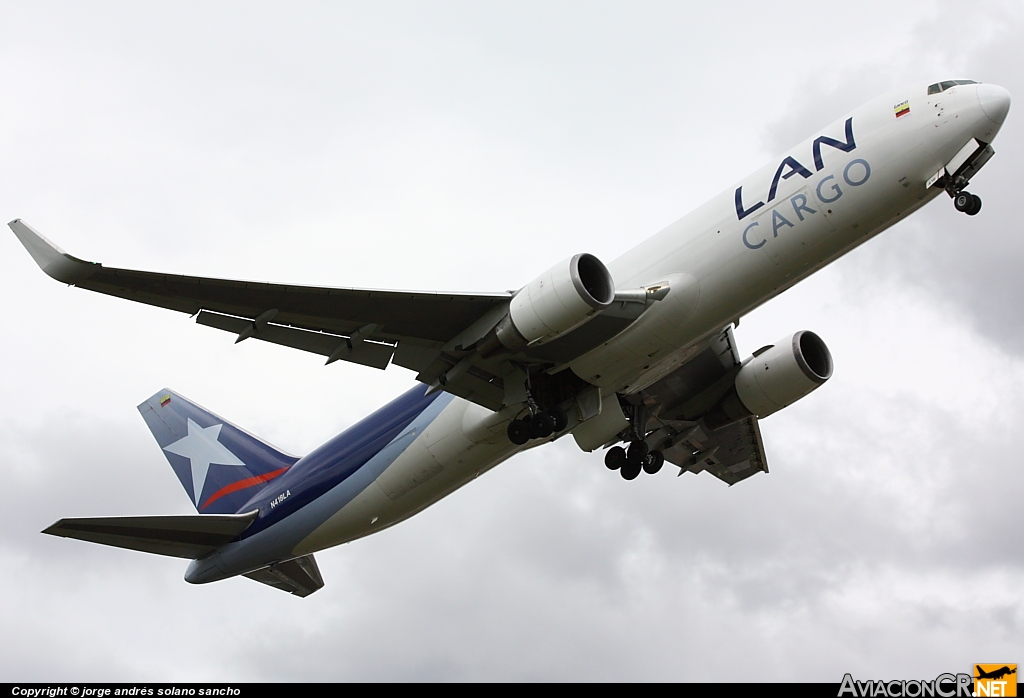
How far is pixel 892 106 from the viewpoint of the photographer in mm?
17953

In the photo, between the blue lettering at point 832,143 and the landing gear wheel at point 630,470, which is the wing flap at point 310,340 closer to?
the landing gear wheel at point 630,470

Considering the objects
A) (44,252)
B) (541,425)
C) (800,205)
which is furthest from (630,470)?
(44,252)

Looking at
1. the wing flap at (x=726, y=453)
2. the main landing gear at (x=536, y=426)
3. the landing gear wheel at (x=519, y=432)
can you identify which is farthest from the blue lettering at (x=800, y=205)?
the wing flap at (x=726, y=453)

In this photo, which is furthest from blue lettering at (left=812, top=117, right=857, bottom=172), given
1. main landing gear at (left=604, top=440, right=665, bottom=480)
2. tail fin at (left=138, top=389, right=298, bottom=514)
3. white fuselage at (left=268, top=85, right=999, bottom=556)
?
tail fin at (left=138, top=389, right=298, bottom=514)

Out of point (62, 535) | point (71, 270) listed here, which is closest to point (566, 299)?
point (71, 270)

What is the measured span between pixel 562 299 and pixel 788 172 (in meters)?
4.93

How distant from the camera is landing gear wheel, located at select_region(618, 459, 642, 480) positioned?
24594mm

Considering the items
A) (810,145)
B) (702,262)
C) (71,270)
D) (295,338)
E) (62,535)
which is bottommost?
(62,535)

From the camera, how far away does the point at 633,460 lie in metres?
24.5

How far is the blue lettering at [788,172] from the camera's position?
18.3 meters

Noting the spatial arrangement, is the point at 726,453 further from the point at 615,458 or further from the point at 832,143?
the point at 832,143

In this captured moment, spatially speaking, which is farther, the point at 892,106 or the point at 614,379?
the point at 614,379

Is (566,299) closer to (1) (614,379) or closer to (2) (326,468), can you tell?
(1) (614,379)

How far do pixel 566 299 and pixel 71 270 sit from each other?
27.4ft
